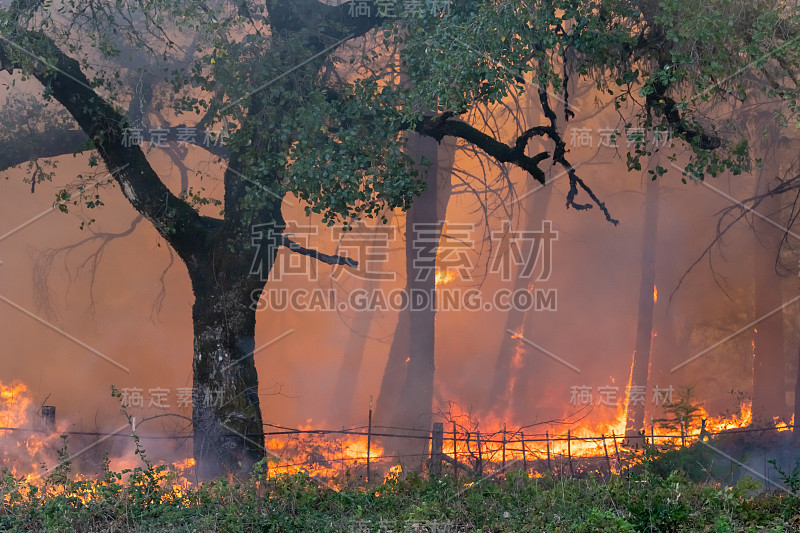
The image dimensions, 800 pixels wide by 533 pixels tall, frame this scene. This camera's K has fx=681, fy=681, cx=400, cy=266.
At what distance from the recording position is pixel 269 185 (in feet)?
23.5

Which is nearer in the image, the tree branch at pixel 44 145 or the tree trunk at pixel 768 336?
the tree branch at pixel 44 145

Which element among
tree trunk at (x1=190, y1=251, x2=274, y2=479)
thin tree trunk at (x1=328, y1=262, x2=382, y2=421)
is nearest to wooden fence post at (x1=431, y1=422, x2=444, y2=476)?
tree trunk at (x1=190, y1=251, x2=274, y2=479)

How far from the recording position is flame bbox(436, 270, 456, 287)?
15086mm

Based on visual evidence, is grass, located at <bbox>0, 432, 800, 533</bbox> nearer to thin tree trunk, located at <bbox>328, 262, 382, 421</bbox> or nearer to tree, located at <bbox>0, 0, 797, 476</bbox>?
tree, located at <bbox>0, 0, 797, 476</bbox>

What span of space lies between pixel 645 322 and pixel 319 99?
34.4 ft

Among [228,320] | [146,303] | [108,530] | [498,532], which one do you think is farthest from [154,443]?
[498,532]

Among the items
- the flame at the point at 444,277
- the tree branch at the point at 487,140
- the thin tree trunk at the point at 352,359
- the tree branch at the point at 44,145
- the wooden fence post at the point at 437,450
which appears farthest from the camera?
the thin tree trunk at the point at 352,359

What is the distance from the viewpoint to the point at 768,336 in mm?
13758

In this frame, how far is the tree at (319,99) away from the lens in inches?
243

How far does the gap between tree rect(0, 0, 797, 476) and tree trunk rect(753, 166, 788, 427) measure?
7.47m

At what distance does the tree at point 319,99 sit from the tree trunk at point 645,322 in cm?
757

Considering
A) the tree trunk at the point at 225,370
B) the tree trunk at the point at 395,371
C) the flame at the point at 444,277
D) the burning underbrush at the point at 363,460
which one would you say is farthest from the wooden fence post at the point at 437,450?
the flame at the point at 444,277

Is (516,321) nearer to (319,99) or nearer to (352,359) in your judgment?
(352,359)

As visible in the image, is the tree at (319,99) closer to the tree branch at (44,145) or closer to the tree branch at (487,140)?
the tree branch at (487,140)
